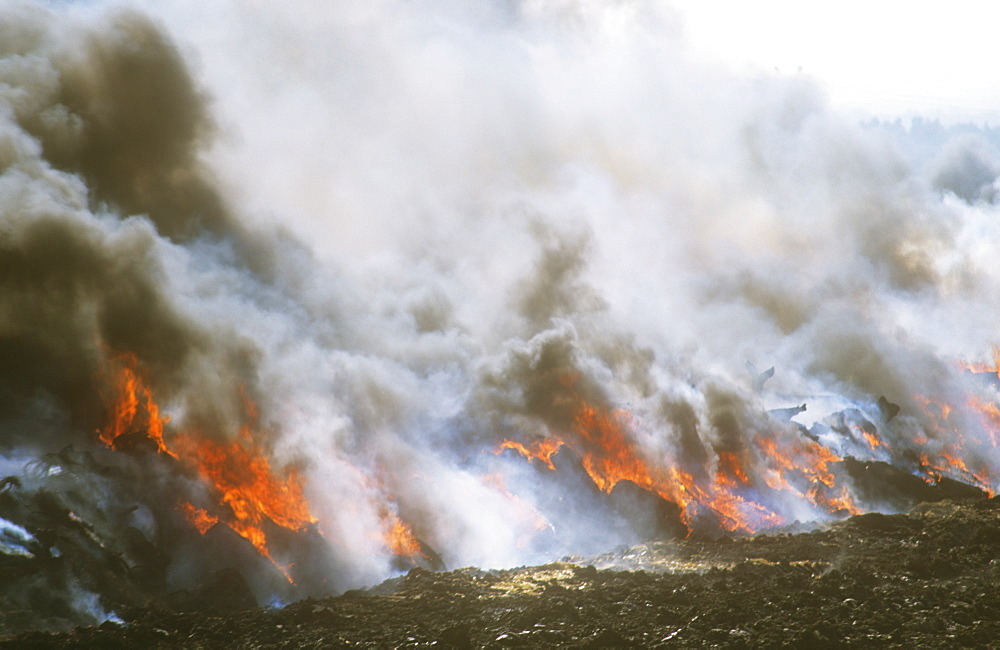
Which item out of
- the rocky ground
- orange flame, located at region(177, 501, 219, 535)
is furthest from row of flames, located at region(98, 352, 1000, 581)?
the rocky ground

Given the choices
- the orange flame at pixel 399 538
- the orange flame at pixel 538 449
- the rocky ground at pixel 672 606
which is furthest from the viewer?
the orange flame at pixel 538 449

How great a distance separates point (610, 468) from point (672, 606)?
438 inches

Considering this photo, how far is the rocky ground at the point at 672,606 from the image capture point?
16078 millimetres

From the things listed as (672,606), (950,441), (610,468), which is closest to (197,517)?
(672,606)

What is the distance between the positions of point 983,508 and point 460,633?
22534 millimetres

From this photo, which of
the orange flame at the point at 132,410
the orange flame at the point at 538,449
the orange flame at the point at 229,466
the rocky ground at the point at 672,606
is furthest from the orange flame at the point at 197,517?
the orange flame at the point at 538,449

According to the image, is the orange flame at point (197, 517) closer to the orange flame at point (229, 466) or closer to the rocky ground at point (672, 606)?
the orange flame at point (229, 466)

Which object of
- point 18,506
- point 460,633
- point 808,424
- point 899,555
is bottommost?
point 899,555

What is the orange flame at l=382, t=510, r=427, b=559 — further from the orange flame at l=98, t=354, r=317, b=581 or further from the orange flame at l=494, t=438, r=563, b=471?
the orange flame at l=494, t=438, r=563, b=471

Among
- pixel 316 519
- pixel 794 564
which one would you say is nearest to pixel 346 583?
pixel 316 519

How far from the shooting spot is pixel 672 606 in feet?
59.0

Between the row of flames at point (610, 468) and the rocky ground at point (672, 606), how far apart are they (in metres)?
3.99

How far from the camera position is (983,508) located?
80.6 ft

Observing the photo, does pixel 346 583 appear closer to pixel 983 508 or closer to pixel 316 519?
pixel 316 519
